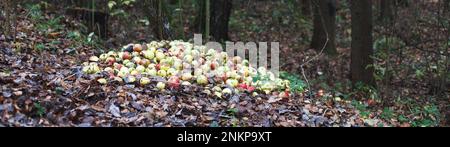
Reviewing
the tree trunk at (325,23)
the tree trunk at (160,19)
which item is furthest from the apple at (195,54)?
the tree trunk at (325,23)

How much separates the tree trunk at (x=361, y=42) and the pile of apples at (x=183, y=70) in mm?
3760

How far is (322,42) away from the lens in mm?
15367

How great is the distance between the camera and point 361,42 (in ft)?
36.5

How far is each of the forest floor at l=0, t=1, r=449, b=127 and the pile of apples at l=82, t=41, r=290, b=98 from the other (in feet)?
0.68

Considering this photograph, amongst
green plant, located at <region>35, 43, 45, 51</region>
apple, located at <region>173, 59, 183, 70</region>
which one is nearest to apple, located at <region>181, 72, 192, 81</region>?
apple, located at <region>173, 59, 183, 70</region>

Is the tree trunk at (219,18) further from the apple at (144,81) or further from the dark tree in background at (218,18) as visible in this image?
the apple at (144,81)

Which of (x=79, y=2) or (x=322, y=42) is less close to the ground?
(x=79, y=2)

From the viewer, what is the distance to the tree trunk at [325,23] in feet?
48.0

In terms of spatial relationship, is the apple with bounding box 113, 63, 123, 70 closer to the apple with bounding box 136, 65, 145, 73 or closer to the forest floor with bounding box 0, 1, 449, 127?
the apple with bounding box 136, 65, 145, 73

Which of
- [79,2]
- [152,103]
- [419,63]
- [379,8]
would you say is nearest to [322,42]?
[419,63]

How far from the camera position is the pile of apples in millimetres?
6742

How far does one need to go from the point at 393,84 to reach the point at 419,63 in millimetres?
2101
